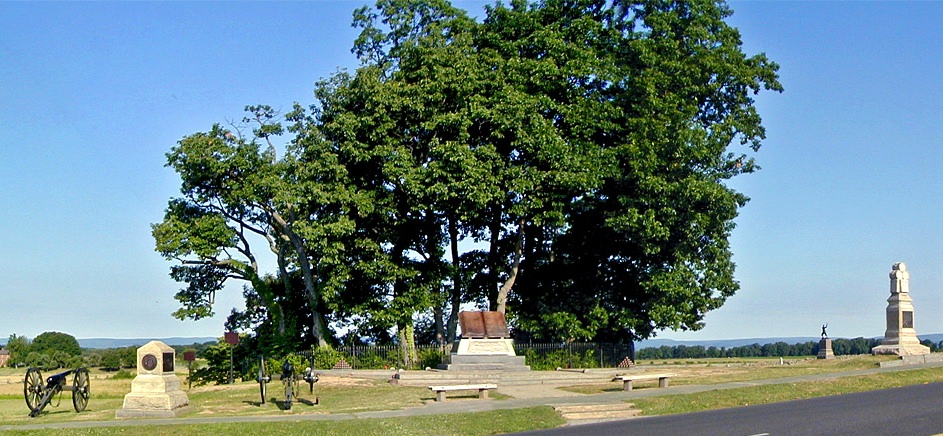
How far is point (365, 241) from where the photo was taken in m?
36.3

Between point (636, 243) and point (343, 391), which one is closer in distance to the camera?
point (343, 391)

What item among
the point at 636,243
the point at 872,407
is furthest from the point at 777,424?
the point at 636,243

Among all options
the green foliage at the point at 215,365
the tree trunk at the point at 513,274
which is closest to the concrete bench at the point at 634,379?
the tree trunk at the point at 513,274

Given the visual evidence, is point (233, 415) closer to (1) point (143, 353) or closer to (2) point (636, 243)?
(1) point (143, 353)

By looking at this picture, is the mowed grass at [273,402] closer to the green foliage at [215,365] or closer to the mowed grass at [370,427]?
the mowed grass at [370,427]

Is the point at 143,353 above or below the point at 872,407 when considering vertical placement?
above

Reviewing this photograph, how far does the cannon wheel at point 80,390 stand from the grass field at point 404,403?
0.39m

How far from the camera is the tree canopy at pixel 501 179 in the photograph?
36.2m

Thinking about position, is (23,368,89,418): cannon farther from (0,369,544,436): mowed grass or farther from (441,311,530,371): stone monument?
(441,311,530,371): stone monument

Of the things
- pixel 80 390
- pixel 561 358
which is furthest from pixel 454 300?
pixel 80 390

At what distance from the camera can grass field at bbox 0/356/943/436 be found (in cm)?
2014

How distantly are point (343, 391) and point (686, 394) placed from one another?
1052cm

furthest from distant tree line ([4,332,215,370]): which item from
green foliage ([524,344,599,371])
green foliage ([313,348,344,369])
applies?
green foliage ([524,344,599,371])

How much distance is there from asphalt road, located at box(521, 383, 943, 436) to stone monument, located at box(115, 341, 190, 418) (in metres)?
9.10
